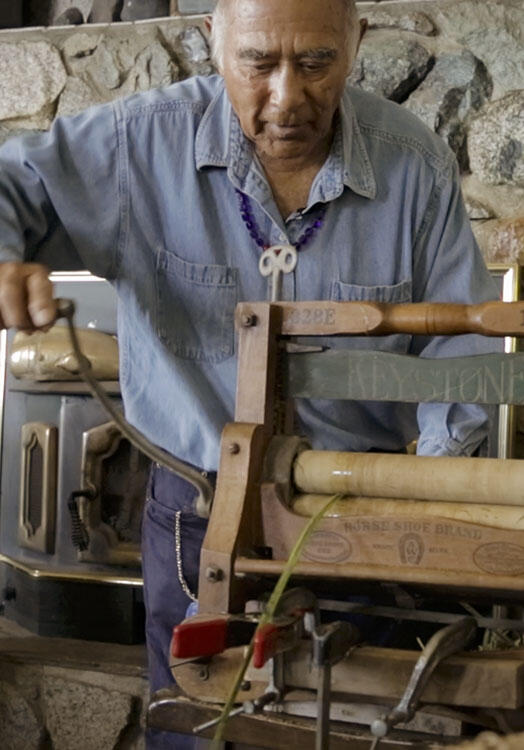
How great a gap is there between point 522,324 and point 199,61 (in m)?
1.53

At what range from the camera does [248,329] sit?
1.06m

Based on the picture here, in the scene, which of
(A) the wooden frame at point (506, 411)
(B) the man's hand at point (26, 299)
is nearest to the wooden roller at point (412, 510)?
(B) the man's hand at point (26, 299)

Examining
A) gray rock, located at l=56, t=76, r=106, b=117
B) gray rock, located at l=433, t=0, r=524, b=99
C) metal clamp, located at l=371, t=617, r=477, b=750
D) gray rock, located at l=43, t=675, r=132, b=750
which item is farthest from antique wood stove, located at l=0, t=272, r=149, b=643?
metal clamp, located at l=371, t=617, r=477, b=750

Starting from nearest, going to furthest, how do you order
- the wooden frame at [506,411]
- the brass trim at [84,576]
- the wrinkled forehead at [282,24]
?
1. the wrinkled forehead at [282,24]
2. the wooden frame at [506,411]
3. the brass trim at [84,576]

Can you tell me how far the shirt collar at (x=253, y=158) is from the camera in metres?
1.35

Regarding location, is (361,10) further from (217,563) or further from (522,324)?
(217,563)

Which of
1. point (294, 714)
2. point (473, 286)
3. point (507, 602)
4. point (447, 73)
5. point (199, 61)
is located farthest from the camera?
point (199, 61)

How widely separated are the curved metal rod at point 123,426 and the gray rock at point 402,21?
53.4 inches

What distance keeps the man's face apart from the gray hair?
14 mm

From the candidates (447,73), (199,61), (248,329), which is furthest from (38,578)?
(248,329)

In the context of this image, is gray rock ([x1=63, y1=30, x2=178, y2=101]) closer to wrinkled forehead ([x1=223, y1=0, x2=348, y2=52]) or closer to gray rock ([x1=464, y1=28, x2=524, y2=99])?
gray rock ([x1=464, y1=28, x2=524, y2=99])

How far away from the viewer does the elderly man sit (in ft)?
4.37

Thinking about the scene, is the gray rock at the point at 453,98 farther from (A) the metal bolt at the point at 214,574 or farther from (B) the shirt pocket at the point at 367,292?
(A) the metal bolt at the point at 214,574

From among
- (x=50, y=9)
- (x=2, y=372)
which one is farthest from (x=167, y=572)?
(x=50, y=9)
